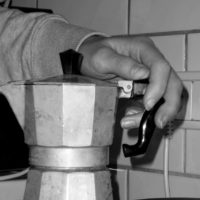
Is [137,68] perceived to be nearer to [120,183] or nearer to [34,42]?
[34,42]

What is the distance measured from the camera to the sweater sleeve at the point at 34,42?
757 mm

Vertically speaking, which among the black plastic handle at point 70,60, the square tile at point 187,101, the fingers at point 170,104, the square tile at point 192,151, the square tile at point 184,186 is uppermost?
the black plastic handle at point 70,60

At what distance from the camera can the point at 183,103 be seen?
85cm

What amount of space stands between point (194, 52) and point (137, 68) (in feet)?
0.82

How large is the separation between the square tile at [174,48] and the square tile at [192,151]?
10cm

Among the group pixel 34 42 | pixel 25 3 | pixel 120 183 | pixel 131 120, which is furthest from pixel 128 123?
pixel 25 3

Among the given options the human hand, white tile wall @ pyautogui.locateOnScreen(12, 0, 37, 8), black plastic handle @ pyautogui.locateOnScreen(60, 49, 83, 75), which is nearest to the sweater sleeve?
the human hand

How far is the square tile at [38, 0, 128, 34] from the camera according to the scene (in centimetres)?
95

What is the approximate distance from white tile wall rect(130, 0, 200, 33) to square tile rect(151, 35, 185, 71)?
15 mm

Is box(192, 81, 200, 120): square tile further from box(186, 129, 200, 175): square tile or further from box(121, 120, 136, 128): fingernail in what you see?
box(121, 120, 136, 128): fingernail

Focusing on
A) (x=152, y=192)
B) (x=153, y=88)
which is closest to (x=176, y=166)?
(x=152, y=192)

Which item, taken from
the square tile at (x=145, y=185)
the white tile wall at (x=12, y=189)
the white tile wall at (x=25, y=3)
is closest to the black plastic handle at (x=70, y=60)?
the white tile wall at (x=12, y=189)

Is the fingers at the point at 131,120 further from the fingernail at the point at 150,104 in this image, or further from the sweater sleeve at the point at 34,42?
the sweater sleeve at the point at 34,42

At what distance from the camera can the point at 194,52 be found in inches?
33.3
